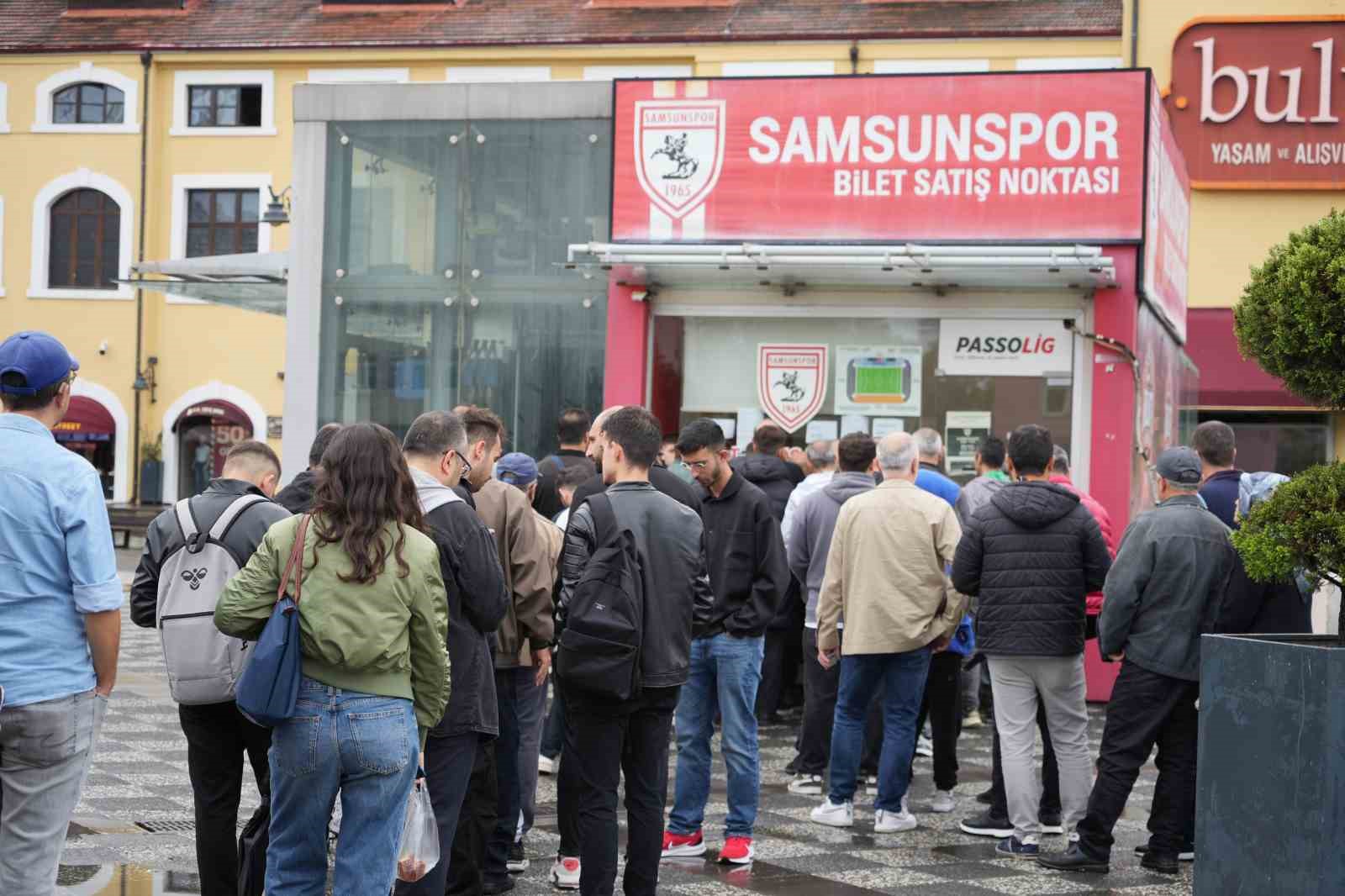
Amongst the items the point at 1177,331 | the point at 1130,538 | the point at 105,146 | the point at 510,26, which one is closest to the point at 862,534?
the point at 1130,538

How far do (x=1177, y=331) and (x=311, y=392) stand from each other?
7.49 m

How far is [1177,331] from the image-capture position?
48.7 feet

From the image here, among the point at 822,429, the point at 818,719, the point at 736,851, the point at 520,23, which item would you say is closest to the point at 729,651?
the point at 736,851

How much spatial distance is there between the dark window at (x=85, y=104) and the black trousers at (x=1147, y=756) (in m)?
31.3

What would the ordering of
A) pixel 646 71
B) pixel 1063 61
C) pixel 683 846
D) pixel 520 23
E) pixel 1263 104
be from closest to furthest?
pixel 683 846
pixel 1263 104
pixel 1063 61
pixel 646 71
pixel 520 23

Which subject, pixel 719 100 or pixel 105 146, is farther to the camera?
pixel 105 146

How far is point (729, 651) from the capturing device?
295 inches

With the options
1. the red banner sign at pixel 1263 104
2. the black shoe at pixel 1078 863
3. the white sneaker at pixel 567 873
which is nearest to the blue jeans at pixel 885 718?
the black shoe at pixel 1078 863

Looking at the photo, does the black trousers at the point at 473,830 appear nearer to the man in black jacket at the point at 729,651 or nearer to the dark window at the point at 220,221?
the man in black jacket at the point at 729,651

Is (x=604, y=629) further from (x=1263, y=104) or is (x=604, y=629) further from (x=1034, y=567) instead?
(x=1263, y=104)

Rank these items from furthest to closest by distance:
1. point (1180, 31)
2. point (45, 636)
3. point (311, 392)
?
point (1180, 31), point (311, 392), point (45, 636)

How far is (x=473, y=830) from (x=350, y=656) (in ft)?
6.22

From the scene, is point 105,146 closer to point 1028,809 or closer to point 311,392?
point 311,392

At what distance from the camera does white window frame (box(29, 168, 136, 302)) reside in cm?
3419
